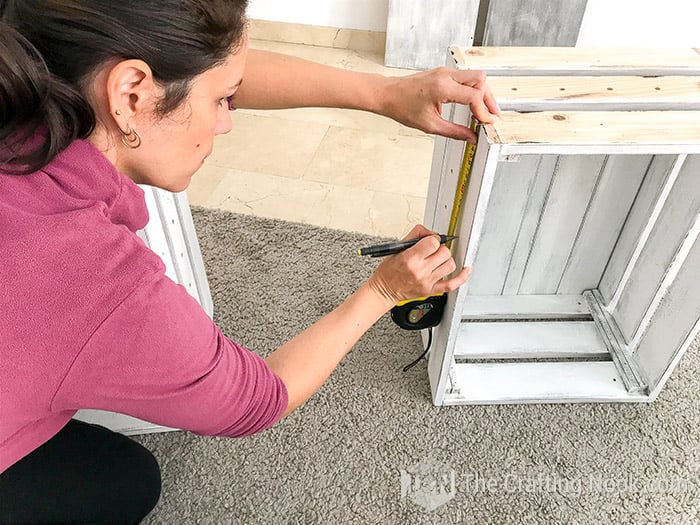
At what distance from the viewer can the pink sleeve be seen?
1.78 ft

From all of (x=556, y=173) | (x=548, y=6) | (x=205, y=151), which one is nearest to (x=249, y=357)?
(x=205, y=151)

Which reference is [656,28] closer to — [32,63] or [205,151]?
[205,151]

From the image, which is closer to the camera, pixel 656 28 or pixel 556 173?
pixel 556 173

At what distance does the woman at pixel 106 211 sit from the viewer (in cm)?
50

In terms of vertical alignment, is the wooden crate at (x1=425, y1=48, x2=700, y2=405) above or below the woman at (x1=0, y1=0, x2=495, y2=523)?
below

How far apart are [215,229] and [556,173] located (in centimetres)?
84

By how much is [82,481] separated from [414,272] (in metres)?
0.56

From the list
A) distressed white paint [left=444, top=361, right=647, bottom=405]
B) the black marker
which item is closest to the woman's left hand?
the black marker

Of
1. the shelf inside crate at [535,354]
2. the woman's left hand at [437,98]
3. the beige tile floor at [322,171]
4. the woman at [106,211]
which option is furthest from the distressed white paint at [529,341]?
the woman at [106,211]

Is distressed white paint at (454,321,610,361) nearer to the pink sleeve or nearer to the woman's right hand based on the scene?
the woman's right hand

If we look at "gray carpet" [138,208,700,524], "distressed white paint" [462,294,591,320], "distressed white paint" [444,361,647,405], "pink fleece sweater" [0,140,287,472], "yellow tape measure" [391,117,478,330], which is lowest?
"gray carpet" [138,208,700,524]

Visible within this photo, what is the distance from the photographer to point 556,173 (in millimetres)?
1063

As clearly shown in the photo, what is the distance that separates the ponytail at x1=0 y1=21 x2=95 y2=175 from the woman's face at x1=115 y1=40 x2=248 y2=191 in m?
0.06

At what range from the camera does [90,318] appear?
1.73 feet
